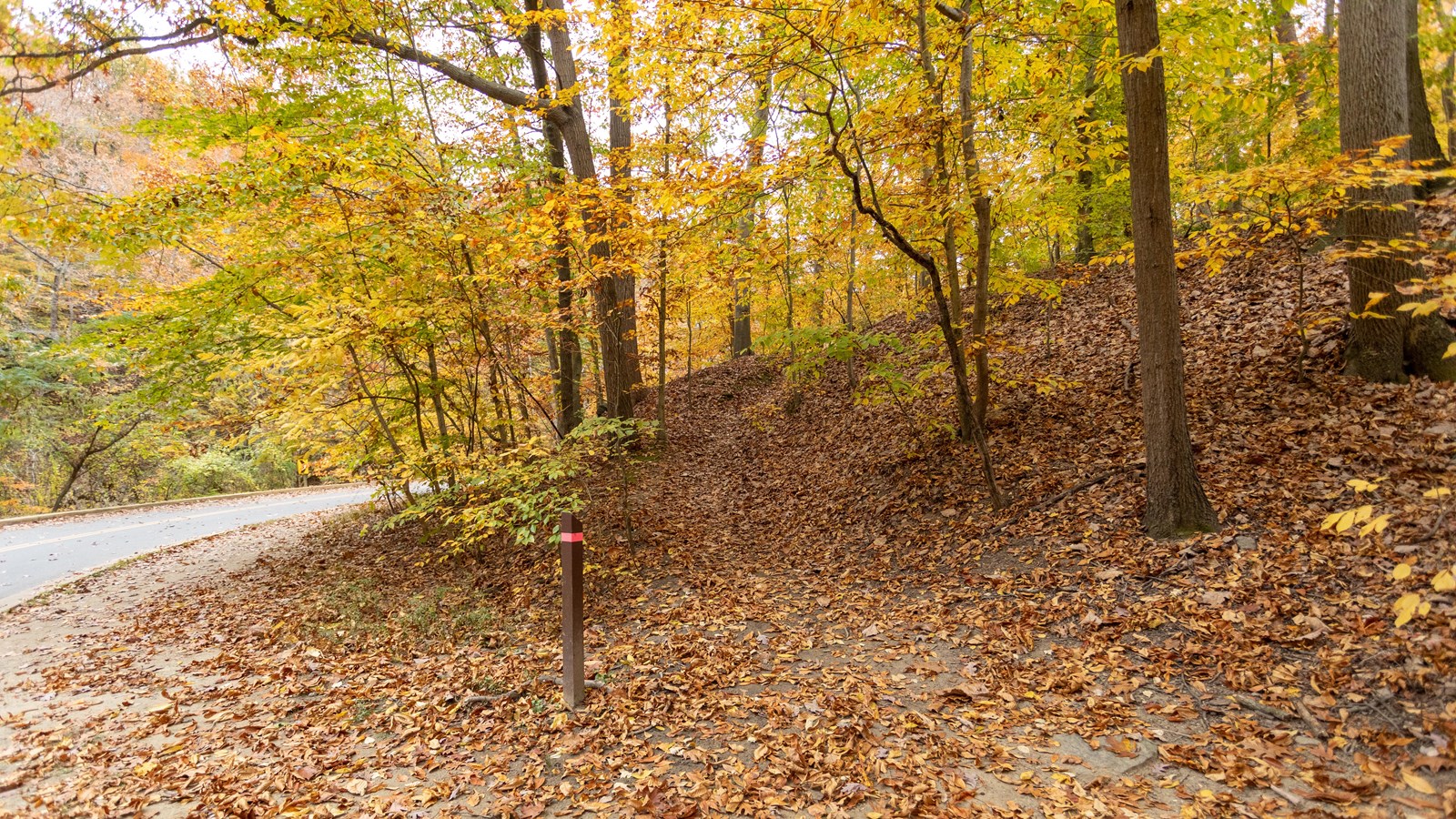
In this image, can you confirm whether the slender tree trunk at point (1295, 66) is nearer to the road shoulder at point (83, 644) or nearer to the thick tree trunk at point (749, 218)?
the thick tree trunk at point (749, 218)

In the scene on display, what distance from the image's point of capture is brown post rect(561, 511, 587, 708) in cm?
420

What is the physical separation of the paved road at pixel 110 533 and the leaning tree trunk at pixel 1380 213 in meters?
11.6

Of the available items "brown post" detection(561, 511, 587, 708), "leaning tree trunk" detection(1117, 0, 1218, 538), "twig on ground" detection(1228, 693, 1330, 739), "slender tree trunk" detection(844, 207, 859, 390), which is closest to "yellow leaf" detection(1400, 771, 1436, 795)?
"twig on ground" detection(1228, 693, 1330, 739)

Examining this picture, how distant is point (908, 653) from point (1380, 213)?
560cm

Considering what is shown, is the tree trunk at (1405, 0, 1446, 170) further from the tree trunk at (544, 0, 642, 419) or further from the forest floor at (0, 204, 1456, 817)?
the tree trunk at (544, 0, 642, 419)

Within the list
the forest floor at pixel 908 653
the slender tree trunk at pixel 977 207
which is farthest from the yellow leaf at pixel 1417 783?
the slender tree trunk at pixel 977 207

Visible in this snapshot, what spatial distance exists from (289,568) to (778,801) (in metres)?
8.69

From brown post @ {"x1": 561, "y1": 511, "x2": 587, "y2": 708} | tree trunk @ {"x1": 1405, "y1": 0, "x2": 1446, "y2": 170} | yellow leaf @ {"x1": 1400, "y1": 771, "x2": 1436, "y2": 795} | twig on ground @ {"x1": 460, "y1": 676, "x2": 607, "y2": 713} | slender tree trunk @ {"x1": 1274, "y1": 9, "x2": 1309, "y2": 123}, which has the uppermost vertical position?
slender tree trunk @ {"x1": 1274, "y1": 9, "x2": 1309, "y2": 123}

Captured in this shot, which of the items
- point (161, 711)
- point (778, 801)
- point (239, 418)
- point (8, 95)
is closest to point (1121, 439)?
point (778, 801)

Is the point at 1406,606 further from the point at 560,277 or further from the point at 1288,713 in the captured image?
the point at 560,277

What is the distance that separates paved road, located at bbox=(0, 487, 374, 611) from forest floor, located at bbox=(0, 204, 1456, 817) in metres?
2.36

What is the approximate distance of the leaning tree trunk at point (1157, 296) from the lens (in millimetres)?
4832

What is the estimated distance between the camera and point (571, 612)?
4172 millimetres

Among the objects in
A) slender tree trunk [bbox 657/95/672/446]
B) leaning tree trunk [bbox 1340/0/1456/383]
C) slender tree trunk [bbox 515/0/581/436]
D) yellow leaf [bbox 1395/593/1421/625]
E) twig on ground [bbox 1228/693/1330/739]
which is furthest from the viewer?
slender tree trunk [bbox 515/0/581/436]
